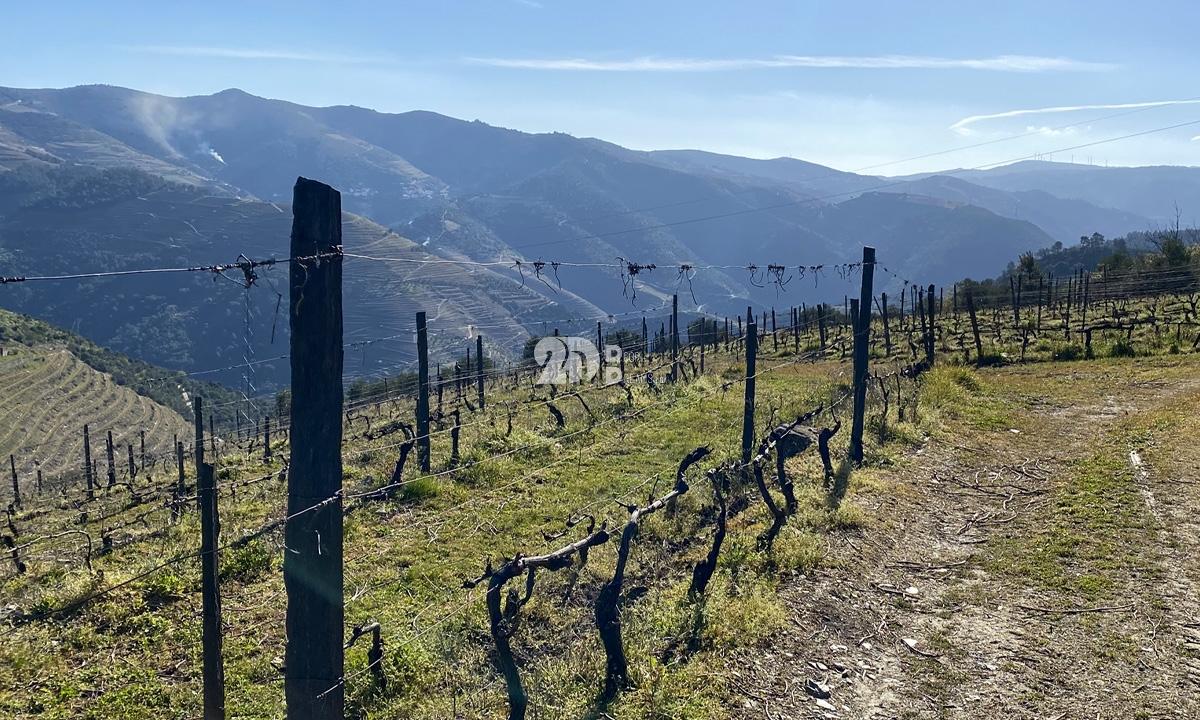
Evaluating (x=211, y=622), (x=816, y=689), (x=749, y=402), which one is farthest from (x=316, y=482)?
(x=749, y=402)

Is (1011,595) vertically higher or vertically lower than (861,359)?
lower

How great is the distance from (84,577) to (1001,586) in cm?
963

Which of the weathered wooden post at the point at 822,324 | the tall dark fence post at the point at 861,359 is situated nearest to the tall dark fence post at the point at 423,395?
the tall dark fence post at the point at 861,359

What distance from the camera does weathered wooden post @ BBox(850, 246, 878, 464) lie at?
38.2ft

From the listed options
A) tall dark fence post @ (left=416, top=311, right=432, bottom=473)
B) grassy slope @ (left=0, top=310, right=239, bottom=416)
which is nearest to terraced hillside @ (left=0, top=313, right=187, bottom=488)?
grassy slope @ (left=0, top=310, right=239, bottom=416)

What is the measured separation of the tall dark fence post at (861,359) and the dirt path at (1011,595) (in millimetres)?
739

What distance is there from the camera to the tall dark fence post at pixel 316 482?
377 centimetres

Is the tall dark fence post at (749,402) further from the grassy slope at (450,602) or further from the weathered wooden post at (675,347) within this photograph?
the weathered wooden post at (675,347)

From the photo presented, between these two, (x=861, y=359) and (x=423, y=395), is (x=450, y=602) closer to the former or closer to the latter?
(x=423, y=395)

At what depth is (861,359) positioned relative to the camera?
12086 mm

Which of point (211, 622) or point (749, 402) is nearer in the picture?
point (211, 622)

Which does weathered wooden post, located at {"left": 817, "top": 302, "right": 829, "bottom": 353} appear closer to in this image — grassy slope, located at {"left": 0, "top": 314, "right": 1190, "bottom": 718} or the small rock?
grassy slope, located at {"left": 0, "top": 314, "right": 1190, "bottom": 718}

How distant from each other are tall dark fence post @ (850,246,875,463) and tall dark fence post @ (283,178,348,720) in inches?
362

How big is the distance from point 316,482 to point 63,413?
51.0 meters
